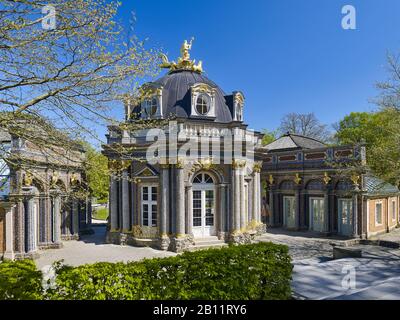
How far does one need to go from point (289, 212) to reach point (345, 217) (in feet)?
14.5

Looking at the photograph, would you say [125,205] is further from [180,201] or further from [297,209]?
[297,209]

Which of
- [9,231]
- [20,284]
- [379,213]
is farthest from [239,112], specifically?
[20,284]

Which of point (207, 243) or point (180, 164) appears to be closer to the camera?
point (180, 164)

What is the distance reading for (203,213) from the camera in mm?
16672

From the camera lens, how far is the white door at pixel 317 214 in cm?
2088

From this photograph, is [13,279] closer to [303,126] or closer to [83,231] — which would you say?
[83,231]

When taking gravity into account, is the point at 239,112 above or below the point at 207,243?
above

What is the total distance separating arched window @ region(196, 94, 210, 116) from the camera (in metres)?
17.5

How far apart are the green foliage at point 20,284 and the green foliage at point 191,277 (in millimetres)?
310

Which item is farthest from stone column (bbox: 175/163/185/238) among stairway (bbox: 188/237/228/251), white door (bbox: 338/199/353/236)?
white door (bbox: 338/199/353/236)

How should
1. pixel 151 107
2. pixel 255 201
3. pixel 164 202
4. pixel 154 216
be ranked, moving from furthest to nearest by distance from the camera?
pixel 255 201 → pixel 151 107 → pixel 154 216 → pixel 164 202

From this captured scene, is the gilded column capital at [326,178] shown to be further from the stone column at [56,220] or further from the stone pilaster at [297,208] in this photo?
the stone column at [56,220]

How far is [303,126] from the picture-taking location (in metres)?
42.8
